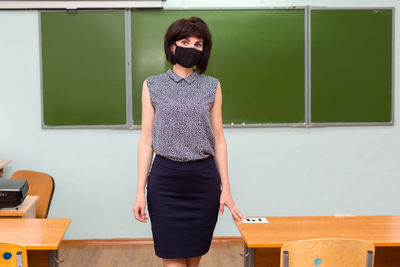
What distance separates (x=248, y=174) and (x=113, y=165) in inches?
46.8

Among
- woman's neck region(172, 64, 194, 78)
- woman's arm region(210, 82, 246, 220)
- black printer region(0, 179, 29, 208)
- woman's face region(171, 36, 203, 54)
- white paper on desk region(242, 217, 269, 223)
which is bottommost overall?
white paper on desk region(242, 217, 269, 223)

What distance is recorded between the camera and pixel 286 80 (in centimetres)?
393

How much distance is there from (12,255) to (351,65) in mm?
3202

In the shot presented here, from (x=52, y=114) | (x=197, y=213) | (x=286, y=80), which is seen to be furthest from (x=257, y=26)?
(x=197, y=213)

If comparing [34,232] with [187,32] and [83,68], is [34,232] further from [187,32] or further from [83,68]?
[83,68]

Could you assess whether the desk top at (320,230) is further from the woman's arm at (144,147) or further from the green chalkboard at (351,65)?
the green chalkboard at (351,65)

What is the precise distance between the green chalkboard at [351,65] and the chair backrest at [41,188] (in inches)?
88.6

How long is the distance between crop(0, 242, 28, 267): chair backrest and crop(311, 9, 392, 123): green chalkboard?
2850mm

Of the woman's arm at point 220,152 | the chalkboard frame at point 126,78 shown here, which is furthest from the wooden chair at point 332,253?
the chalkboard frame at point 126,78

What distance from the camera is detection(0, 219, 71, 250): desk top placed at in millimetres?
1911

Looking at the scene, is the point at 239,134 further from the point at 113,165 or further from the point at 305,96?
the point at 113,165

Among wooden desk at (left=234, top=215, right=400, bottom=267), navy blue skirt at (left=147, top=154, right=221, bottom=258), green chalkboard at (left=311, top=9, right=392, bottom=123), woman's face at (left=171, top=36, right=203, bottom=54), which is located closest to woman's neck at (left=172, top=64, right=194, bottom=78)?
woman's face at (left=171, top=36, right=203, bottom=54)

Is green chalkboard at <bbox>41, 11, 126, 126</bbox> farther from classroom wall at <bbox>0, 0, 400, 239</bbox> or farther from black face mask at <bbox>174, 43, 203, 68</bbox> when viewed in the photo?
black face mask at <bbox>174, 43, 203, 68</bbox>

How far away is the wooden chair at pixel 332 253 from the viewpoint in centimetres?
171
